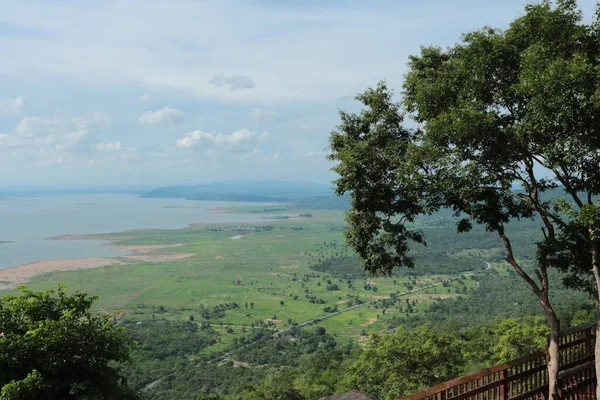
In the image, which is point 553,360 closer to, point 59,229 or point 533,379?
point 533,379

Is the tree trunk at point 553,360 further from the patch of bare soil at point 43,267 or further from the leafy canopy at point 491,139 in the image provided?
the patch of bare soil at point 43,267

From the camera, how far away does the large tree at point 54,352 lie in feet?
18.9

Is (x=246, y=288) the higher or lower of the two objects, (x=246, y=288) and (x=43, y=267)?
the lower

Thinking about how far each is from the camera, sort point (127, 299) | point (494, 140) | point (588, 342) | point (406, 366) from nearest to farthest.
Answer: point (494, 140) → point (588, 342) → point (406, 366) → point (127, 299)

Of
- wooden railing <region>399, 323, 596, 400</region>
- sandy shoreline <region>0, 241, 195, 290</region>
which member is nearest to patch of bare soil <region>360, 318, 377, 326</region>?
sandy shoreline <region>0, 241, 195, 290</region>

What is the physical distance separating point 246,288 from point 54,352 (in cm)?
7473

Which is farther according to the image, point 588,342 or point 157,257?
point 157,257

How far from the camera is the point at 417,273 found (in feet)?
309

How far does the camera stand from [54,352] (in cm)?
611

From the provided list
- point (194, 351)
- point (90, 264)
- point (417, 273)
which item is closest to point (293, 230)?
point (417, 273)

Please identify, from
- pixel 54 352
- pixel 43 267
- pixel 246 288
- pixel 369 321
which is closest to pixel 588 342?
pixel 54 352

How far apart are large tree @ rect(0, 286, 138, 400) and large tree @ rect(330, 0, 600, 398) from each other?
4.10 meters

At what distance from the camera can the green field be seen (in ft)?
203

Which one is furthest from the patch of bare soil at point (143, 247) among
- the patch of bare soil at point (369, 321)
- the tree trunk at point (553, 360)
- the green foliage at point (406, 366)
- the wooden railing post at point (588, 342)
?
the tree trunk at point (553, 360)
